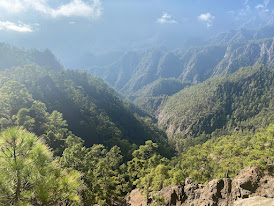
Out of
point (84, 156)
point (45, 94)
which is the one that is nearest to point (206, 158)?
point (84, 156)

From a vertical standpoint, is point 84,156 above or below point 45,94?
below

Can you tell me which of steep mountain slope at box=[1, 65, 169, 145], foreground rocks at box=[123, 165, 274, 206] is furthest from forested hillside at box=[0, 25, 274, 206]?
foreground rocks at box=[123, 165, 274, 206]

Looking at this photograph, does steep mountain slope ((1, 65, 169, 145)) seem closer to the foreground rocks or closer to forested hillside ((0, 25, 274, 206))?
forested hillside ((0, 25, 274, 206))

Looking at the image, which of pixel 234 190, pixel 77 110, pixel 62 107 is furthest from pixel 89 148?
pixel 234 190

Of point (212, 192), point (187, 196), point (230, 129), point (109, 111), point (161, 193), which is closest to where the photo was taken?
point (212, 192)

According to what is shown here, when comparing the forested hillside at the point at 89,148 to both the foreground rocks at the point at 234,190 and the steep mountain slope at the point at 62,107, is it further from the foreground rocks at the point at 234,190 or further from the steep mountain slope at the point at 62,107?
the foreground rocks at the point at 234,190

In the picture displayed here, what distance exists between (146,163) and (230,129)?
149m

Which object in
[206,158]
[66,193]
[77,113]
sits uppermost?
[77,113]

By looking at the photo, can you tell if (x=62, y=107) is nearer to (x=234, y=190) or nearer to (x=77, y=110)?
(x=77, y=110)

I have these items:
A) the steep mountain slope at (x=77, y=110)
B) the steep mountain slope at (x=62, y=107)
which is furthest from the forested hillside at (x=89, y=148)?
the steep mountain slope at (x=77, y=110)

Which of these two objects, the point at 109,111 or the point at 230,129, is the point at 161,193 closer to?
the point at 109,111

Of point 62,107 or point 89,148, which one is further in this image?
point 62,107

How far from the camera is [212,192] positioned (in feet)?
72.1

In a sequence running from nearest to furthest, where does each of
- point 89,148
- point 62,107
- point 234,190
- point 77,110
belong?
point 234,190
point 89,148
point 62,107
point 77,110
